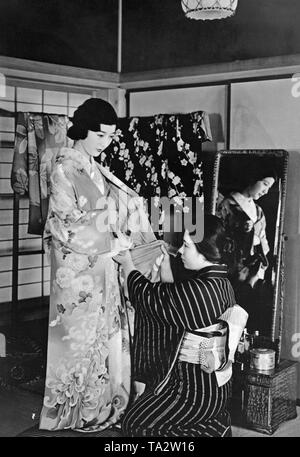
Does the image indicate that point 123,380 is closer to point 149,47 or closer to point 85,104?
point 85,104

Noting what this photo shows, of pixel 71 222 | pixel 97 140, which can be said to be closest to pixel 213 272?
pixel 71 222

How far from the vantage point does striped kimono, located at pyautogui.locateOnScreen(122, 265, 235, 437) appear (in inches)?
144

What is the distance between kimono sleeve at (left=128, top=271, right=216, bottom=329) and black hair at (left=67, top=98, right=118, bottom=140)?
2.19 feet

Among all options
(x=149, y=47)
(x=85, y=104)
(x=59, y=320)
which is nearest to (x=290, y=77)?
(x=149, y=47)

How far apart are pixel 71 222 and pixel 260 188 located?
0.86m

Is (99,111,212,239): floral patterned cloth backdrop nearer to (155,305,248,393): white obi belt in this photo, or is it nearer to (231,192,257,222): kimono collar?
(231,192,257,222): kimono collar

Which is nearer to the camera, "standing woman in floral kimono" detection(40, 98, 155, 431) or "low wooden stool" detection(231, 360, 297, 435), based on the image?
"standing woman in floral kimono" detection(40, 98, 155, 431)

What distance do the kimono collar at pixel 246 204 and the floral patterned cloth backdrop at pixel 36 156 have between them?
80cm

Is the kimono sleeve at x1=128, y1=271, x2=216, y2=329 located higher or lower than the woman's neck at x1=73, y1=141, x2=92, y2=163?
lower

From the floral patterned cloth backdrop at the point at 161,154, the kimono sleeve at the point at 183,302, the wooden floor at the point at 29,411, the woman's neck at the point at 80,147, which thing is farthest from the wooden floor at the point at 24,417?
the woman's neck at the point at 80,147

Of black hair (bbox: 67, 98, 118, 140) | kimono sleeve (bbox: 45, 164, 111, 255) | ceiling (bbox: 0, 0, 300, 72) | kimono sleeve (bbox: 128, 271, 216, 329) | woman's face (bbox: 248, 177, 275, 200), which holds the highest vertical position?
ceiling (bbox: 0, 0, 300, 72)

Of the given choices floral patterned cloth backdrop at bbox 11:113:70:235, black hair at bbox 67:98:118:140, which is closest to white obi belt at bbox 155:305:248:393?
floral patterned cloth backdrop at bbox 11:113:70:235

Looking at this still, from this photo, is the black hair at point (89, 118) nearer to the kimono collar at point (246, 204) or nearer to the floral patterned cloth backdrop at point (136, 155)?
the floral patterned cloth backdrop at point (136, 155)
